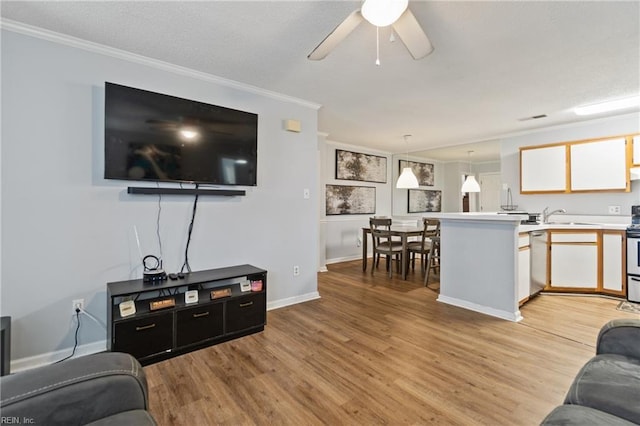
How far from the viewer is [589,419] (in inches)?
37.0

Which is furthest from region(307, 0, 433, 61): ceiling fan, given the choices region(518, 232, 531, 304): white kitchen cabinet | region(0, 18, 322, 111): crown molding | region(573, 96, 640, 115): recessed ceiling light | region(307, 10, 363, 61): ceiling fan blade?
region(573, 96, 640, 115): recessed ceiling light

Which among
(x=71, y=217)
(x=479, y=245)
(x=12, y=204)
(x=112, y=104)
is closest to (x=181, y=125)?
(x=112, y=104)

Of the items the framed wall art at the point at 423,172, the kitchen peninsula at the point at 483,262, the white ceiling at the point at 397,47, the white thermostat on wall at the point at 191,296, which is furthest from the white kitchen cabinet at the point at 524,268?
the framed wall art at the point at 423,172

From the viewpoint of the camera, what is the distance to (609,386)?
3.62ft

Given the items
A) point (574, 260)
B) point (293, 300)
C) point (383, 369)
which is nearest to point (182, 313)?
point (293, 300)

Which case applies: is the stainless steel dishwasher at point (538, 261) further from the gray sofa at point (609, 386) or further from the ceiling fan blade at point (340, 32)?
the ceiling fan blade at point (340, 32)

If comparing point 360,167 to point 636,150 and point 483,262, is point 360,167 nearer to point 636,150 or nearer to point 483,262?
point 483,262

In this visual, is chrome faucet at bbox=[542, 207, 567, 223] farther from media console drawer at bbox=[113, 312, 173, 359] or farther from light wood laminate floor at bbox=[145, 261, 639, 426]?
media console drawer at bbox=[113, 312, 173, 359]

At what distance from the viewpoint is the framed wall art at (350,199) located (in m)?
5.84

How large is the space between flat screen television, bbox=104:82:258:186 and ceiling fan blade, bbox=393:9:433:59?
179cm

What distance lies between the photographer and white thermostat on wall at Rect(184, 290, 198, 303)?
2.44 metres

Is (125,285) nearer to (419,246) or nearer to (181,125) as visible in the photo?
(181,125)

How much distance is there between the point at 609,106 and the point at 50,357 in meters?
6.18

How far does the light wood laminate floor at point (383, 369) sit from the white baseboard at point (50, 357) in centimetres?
57
